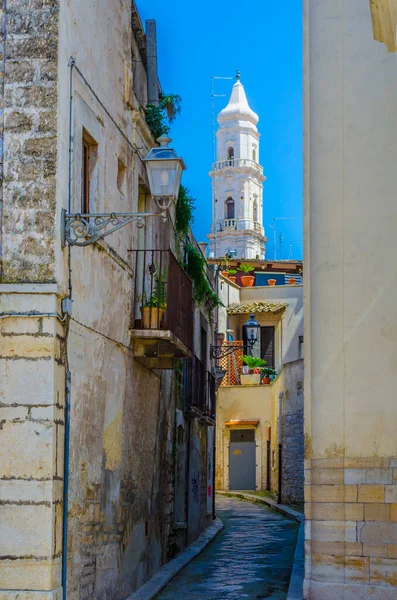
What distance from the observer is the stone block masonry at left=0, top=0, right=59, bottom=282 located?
30.7 feet

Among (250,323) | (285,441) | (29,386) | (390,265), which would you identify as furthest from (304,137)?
(285,441)

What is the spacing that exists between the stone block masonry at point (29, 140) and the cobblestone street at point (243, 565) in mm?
5878

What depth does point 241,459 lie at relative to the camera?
124 ft

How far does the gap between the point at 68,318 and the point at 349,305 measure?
3721 millimetres

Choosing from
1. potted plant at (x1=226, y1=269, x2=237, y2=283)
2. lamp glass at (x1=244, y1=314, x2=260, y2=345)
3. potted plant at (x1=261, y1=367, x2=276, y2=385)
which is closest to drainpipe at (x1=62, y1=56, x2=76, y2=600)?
lamp glass at (x1=244, y1=314, x2=260, y2=345)

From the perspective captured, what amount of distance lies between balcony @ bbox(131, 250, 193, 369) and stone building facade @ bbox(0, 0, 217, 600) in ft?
0.51

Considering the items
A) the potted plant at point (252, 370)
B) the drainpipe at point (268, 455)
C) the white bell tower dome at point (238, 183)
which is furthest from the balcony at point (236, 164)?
the drainpipe at point (268, 455)

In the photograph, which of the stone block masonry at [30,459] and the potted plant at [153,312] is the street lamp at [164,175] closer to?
the stone block masonry at [30,459]

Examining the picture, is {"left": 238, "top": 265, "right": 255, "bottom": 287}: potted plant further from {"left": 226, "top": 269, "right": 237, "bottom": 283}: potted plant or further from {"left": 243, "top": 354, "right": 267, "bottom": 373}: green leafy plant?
{"left": 243, "top": 354, "right": 267, "bottom": 373}: green leafy plant

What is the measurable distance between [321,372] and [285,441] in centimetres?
1792

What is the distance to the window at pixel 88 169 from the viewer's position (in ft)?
35.9

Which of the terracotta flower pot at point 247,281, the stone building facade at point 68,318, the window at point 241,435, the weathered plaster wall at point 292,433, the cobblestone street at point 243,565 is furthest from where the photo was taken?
the terracotta flower pot at point 247,281

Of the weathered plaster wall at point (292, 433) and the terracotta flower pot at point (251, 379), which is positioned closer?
the weathered plaster wall at point (292, 433)

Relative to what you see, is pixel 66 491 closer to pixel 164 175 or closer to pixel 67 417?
pixel 67 417
